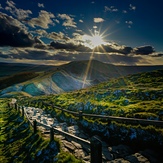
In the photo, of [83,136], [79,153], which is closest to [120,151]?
[79,153]

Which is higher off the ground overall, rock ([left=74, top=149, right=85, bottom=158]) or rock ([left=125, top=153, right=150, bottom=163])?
rock ([left=125, top=153, right=150, bottom=163])

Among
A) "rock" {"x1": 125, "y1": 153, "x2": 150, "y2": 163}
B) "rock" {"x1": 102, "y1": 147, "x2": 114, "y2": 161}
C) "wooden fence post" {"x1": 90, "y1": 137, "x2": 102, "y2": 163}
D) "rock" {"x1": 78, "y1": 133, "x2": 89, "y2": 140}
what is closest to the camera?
"wooden fence post" {"x1": 90, "y1": 137, "x2": 102, "y2": 163}

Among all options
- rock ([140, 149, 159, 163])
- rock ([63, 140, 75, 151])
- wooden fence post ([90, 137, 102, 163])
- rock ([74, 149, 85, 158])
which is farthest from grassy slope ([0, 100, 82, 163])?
rock ([140, 149, 159, 163])

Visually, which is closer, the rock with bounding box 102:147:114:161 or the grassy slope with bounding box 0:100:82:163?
the rock with bounding box 102:147:114:161

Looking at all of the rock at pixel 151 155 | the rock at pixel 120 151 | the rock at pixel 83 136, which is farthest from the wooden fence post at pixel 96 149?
the rock at pixel 83 136

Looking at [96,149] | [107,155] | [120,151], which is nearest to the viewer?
[96,149]

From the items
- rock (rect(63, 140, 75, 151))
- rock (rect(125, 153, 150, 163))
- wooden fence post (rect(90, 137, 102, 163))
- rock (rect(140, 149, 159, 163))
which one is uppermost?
wooden fence post (rect(90, 137, 102, 163))

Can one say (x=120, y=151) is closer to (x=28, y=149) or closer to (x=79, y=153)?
(x=79, y=153)

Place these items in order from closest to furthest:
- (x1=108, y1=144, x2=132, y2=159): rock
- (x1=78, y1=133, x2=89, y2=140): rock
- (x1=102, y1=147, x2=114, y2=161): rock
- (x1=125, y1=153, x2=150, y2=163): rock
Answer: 1. (x1=125, y1=153, x2=150, y2=163): rock
2. (x1=102, y1=147, x2=114, y2=161): rock
3. (x1=108, y1=144, x2=132, y2=159): rock
4. (x1=78, y1=133, x2=89, y2=140): rock

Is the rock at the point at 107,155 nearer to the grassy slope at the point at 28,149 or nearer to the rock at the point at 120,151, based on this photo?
the rock at the point at 120,151

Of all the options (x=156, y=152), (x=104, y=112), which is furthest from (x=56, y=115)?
(x=156, y=152)

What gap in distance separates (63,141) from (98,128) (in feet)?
11.6

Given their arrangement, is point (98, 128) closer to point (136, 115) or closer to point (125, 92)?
point (136, 115)

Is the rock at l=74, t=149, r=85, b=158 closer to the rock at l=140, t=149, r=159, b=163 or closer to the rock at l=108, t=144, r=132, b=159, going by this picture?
the rock at l=108, t=144, r=132, b=159
